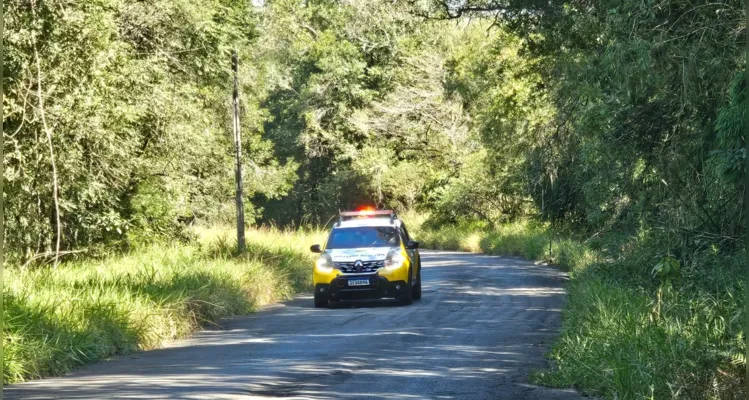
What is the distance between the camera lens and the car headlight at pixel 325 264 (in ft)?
76.0

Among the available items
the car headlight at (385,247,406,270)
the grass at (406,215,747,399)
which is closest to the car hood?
the car headlight at (385,247,406,270)

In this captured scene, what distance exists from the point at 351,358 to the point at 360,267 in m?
9.13

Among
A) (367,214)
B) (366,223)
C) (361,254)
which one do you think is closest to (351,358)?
(361,254)

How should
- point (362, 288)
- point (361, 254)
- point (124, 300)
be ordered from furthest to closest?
point (361, 254)
point (362, 288)
point (124, 300)

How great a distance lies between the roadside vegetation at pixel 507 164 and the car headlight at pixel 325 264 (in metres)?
1.51

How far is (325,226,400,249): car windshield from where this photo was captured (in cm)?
2398

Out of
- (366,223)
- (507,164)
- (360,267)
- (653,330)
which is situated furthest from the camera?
(507,164)

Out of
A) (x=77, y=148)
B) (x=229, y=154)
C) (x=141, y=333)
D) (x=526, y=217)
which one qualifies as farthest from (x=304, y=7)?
(x=141, y=333)

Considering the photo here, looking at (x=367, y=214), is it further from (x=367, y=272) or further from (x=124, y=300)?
(x=124, y=300)

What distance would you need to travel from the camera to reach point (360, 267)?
2306cm

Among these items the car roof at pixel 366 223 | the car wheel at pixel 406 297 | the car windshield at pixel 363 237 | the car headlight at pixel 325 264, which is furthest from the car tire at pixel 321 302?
the car roof at pixel 366 223

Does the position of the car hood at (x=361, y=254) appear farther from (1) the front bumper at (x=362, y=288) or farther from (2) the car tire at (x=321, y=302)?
(2) the car tire at (x=321, y=302)

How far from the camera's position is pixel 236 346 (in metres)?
15.9

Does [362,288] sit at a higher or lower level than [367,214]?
lower
